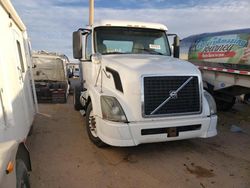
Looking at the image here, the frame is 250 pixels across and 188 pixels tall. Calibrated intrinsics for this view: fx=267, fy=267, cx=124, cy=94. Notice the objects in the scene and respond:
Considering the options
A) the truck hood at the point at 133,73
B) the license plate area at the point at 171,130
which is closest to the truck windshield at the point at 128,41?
the truck hood at the point at 133,73

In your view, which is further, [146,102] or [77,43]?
[77,43]

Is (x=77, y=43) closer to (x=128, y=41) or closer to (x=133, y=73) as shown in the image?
(x=128, y=41)

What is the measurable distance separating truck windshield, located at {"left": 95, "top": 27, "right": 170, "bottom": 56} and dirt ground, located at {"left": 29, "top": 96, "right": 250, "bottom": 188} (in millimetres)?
2067

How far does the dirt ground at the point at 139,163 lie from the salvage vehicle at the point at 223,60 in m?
1.69

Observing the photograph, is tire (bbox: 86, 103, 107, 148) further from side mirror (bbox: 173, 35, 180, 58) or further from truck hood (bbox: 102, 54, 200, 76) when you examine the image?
side mirror (bbox: 173, 35, 180, 58)

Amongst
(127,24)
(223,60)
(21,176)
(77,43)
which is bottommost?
(21,176)

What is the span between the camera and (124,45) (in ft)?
19.3

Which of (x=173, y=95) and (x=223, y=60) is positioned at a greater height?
(x=223, y=60)

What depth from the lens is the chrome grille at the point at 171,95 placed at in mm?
4512

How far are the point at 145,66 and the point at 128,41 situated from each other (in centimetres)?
140

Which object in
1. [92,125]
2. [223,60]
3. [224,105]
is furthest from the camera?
[224,105]

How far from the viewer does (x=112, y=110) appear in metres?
4.47

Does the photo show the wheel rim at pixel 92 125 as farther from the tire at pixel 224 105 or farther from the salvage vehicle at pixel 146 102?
the tire at pixel 224 105

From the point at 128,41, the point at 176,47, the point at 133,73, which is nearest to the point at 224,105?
the point at 176,47
